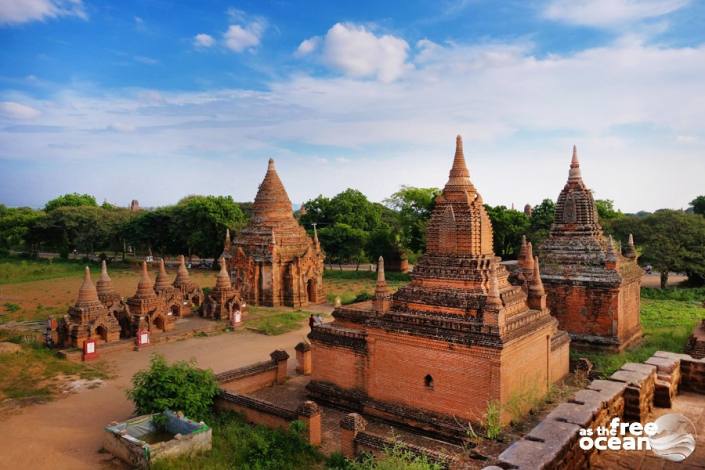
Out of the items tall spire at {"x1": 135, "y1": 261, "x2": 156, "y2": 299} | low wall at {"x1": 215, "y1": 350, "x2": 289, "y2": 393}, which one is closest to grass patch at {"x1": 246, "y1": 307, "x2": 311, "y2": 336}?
tall spire at {"x1": 135, "y1": 261, "x2": 156, "y2": 299}

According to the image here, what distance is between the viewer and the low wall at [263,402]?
13.7 meters

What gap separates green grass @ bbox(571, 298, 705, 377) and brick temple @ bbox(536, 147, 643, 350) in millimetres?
762

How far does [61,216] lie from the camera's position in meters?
65.6

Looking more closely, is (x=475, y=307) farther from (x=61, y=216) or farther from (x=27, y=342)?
(x=61, y=216)

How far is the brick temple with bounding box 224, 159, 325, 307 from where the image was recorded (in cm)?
3491

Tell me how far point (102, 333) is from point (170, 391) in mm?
12515

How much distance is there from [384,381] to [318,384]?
2.84 meters

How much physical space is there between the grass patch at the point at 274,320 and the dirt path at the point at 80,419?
351 centimetres

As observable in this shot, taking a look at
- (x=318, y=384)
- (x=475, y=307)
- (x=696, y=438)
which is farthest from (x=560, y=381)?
(x=696, y=438)

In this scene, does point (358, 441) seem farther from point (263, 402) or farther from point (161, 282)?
point (161, 282)

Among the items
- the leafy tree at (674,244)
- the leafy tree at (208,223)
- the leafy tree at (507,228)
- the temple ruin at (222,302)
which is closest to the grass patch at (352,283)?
the temple ruin at (222,302)

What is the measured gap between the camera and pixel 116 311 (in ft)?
88.9

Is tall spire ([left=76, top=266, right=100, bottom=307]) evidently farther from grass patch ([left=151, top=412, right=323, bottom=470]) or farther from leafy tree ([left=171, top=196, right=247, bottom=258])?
leafy tree ([left=171, top=196, right=247, bottom=258])

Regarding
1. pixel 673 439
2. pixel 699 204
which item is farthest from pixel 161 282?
pixel 699 204
